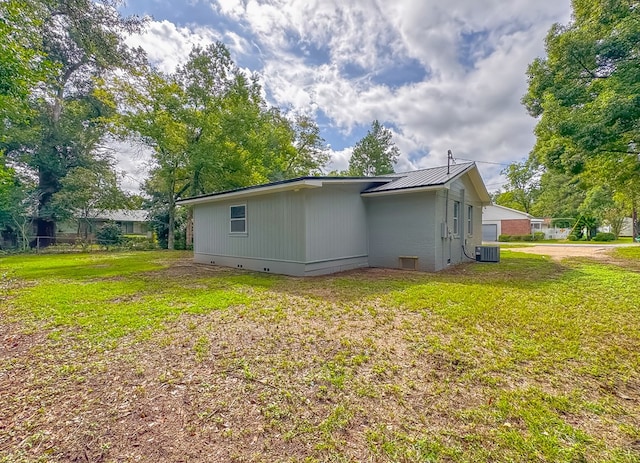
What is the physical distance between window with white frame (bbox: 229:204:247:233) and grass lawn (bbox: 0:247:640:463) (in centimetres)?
456

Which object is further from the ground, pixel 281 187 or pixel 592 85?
pixel 592 85

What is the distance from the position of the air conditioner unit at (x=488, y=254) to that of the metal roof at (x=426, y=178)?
11.5 ft

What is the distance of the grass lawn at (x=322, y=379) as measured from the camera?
1.96 m

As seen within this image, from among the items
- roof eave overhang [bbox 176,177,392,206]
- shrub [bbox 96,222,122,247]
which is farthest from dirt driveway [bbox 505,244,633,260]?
shrub [bbox 96,222,122,247]

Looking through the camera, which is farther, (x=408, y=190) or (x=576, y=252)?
(x=576, y=252)

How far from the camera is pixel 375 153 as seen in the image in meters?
35.5

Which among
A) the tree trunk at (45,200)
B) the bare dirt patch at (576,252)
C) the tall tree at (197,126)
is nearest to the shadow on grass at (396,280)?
the bare dirt patch at (576,252)

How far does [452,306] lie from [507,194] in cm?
4340

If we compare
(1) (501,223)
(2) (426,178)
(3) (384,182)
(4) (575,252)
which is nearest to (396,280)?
(2) (426,178)

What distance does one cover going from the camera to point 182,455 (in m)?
1.87

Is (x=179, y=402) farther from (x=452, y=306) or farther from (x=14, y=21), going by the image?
(x=14, y=21)

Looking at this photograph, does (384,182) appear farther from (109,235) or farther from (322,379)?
(109,235)

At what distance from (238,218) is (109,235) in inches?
573

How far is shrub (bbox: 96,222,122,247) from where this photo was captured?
754 inches
